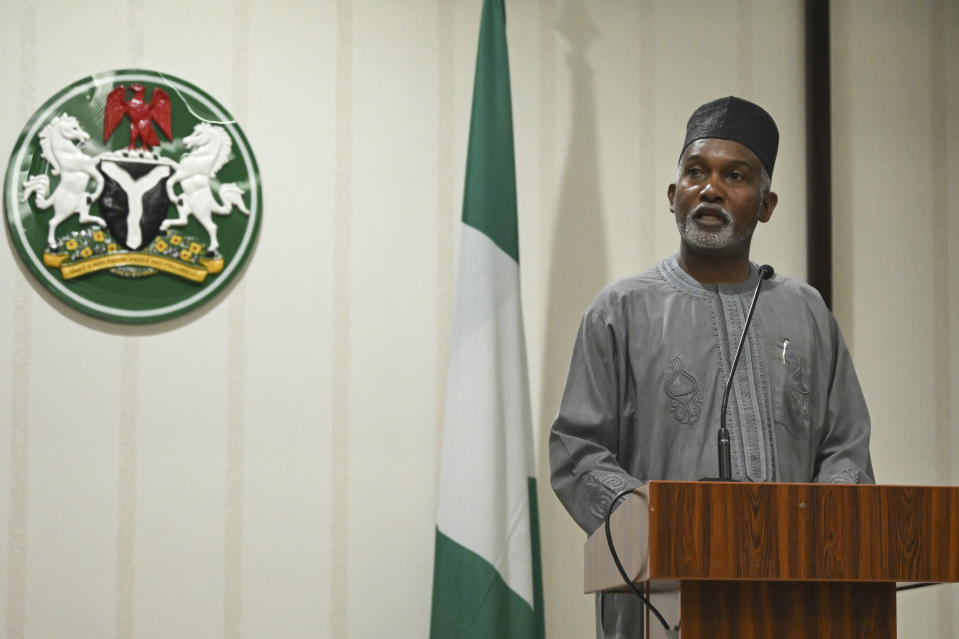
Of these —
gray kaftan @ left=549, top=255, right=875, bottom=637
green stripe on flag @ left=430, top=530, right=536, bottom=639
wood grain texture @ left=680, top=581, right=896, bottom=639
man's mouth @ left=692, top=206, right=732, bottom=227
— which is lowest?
green stripe on flag @ left=430, top=530, right=536, bottom=639

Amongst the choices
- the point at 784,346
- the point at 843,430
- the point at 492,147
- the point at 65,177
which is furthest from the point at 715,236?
the point at 65,177

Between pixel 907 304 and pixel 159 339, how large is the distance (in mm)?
2286

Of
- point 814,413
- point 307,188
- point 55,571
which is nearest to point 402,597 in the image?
point 55,571

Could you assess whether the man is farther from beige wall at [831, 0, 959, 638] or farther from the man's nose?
beige wall at [831, 0, 959, 638]

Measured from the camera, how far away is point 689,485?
151cm

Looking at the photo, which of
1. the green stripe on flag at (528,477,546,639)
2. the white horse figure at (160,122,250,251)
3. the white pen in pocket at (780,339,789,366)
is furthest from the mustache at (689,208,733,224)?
the white horse figure at (160,122,250,251)

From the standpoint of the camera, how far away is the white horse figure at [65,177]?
10.5ft

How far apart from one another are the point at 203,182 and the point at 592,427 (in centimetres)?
159

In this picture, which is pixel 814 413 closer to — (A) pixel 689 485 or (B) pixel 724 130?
(B) pixel 724 130

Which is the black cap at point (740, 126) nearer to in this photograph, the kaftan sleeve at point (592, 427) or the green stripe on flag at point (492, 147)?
the kaftan sleeve at point (592, 427)

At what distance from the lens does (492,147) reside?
3281 mm

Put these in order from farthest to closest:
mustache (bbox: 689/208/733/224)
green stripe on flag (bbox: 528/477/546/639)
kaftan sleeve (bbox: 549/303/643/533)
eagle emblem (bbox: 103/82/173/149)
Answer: eagle emblem (bbox: 103/82/173/149) < green stripe on flag (bbox: 528/477/546/639) < mustache (bbox: 689/208/733/224) < kaftan sleeve (bbox: 549/303/643/533)

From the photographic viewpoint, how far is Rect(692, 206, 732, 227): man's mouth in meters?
2.33

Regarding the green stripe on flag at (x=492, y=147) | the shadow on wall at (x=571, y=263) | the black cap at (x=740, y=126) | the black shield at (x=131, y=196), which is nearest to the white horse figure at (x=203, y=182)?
the black shield at (x=131, y=196)
